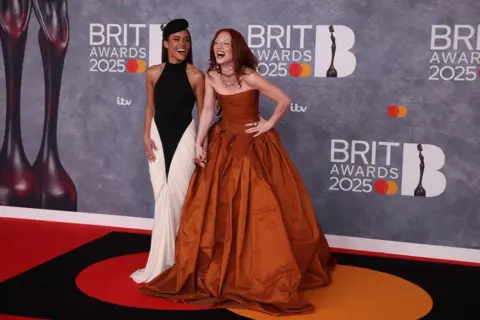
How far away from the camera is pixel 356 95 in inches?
208

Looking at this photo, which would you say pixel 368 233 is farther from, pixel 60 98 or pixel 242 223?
pixel 60 98

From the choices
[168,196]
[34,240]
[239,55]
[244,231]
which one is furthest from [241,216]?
[34,240]

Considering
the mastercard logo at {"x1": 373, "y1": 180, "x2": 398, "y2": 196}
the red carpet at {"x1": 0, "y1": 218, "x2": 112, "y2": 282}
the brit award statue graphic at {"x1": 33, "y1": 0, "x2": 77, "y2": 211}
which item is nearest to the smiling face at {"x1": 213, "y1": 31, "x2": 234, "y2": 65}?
the mastercard logo at {"x1": 373, "y1": 180, "x2": 398, "y2": 196}

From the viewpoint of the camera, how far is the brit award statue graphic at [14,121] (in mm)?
6340

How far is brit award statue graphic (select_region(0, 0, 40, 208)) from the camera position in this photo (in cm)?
634

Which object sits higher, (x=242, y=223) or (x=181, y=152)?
(x=181, y=152)

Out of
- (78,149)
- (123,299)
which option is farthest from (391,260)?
(78,149)

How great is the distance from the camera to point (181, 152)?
14.4 feet

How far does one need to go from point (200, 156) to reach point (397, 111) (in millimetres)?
1856

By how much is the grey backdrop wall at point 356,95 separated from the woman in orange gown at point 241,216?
114 centimetres

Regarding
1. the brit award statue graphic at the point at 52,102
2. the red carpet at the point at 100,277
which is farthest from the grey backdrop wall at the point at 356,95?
the red carpet at the point at 100,277

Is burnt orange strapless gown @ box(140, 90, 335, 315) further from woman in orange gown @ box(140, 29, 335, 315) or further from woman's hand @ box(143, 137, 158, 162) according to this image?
woman's hand @ box(143, 137, 158, 162)

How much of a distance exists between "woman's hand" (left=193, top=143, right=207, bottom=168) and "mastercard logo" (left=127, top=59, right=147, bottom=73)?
76.3 inches

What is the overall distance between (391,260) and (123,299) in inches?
88.3
